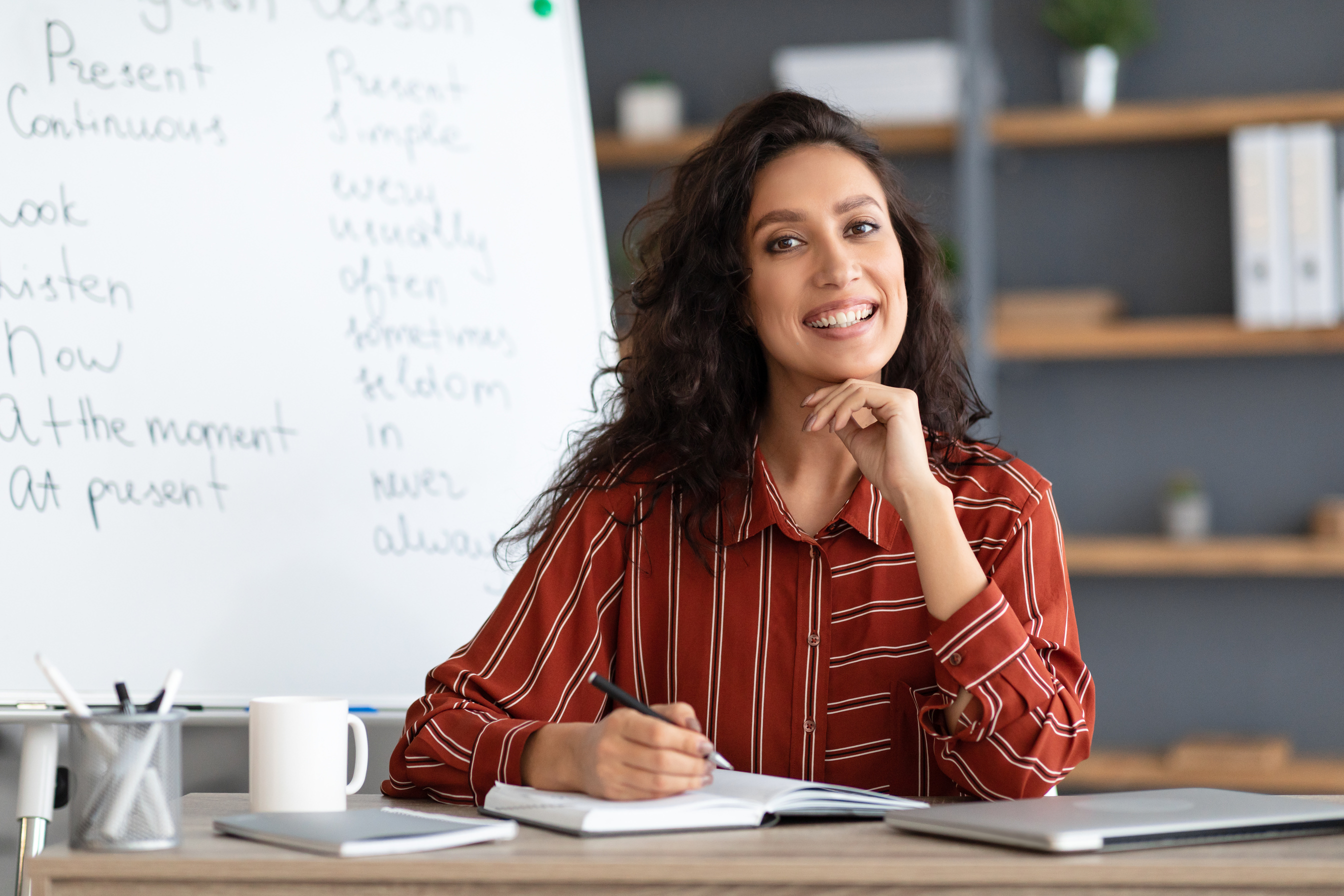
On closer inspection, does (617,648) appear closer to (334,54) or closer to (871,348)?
(871,348)

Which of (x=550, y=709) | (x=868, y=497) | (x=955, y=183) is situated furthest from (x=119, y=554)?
(x=955, y=183)

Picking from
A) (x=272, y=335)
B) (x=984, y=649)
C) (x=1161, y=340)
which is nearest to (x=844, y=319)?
(x=984, y=649)

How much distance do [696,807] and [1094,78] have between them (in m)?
2.18

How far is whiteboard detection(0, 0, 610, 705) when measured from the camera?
4.64 feet

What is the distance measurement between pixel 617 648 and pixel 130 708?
58 cm

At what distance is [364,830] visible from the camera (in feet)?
2.76

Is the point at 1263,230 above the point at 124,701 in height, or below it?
above

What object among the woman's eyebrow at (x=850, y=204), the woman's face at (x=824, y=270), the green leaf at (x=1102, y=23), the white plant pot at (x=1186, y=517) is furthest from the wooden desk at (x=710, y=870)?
the green leaf at (x=1102, y=23)

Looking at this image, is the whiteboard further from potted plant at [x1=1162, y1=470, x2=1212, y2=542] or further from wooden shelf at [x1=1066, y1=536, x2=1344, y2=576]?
potted plant at [x1=1162, y1=470, x2=1212, y2=542]

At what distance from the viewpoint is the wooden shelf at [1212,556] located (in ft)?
8.20

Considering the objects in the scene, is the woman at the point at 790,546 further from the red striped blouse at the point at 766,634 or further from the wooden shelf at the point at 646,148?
the wooden shelf at the point at 646,148

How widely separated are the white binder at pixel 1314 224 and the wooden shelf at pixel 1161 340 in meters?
0.05

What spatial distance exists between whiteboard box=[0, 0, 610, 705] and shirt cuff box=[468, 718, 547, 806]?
0.43 metres

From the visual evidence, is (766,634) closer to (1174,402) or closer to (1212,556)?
(1212,556)
